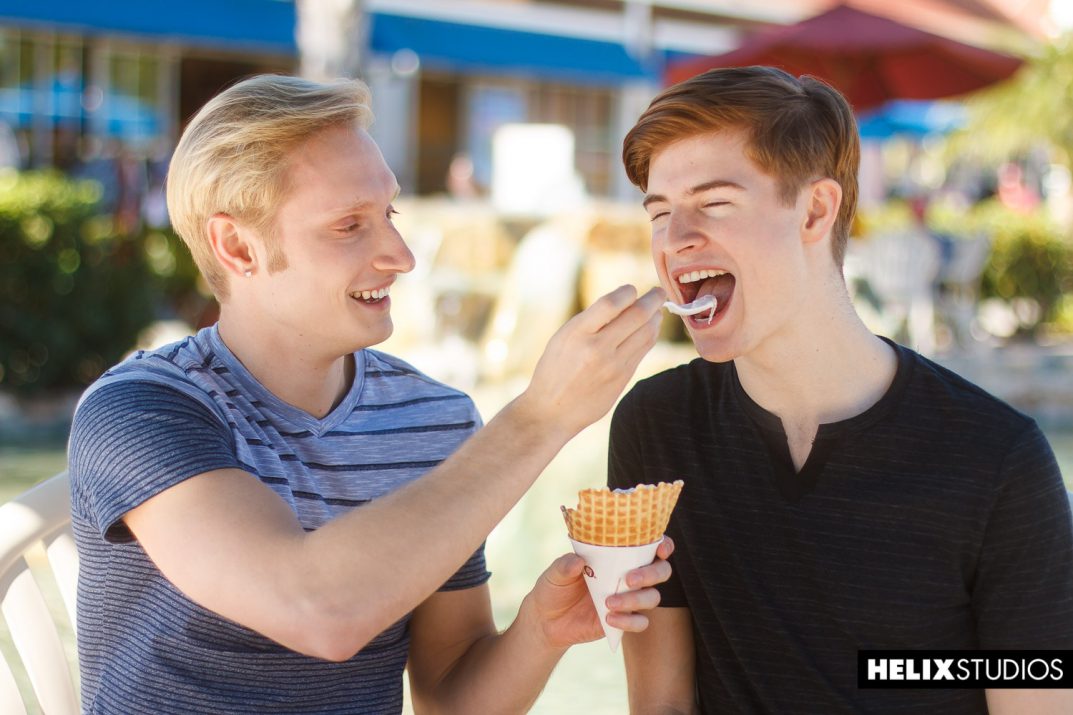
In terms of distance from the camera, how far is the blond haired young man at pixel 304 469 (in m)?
1.74

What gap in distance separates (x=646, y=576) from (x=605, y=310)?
41 centimetres

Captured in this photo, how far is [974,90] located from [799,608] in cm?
991

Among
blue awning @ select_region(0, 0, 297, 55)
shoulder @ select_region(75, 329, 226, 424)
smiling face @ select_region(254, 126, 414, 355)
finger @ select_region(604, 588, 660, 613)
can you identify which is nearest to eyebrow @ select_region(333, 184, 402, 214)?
smiling face @ select_region(254, 126, 414, 355)

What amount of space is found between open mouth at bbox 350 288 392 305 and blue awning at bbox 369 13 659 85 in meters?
13.0

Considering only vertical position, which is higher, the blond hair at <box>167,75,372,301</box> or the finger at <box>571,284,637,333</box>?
the blond hair at <box>167,75,372,301</box>

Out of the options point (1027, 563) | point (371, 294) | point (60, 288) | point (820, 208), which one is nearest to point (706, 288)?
point (820, 208)

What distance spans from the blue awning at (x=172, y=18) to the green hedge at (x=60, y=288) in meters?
5.21

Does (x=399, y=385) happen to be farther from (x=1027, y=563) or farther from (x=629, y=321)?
(x=1027, y=563)

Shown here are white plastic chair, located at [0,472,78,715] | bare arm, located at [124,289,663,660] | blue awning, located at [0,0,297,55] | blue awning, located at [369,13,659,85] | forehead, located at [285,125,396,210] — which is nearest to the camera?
bare arm, located at [124,289,663,660]

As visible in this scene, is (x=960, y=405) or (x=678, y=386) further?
(x=678, y=386)

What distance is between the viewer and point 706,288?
229cm

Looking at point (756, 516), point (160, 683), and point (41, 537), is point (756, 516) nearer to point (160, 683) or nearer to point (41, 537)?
point (160, 683)

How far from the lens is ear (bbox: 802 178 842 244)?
2.23 meters

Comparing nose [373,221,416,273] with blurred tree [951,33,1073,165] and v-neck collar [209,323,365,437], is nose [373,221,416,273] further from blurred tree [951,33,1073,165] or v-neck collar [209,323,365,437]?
blurred tree [951,33,1073,165]
